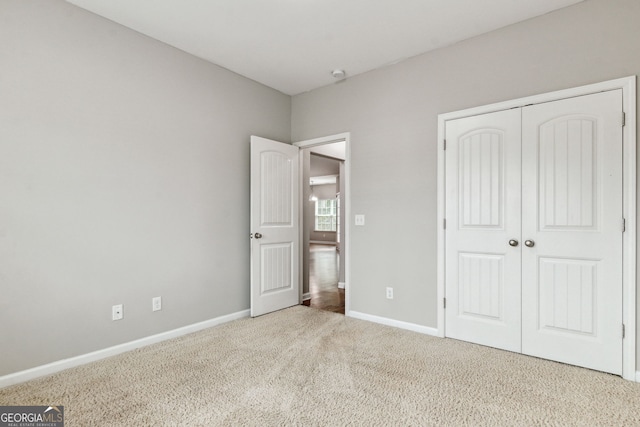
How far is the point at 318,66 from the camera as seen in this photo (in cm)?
359

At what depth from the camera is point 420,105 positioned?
3.32m

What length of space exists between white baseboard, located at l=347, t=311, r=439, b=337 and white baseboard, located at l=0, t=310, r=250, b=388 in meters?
1.38

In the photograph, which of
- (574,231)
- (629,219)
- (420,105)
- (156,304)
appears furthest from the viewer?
(420,105)

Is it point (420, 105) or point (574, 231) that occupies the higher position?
point (420, 105)

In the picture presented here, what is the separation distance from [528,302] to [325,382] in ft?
5.75

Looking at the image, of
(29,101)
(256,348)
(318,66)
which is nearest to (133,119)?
(29,101)

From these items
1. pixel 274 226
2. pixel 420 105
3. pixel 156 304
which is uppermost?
pixel 420 105

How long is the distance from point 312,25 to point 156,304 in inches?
110

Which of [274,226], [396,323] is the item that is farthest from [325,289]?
[396,323]

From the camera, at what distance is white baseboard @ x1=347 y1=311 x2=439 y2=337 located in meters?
3.25

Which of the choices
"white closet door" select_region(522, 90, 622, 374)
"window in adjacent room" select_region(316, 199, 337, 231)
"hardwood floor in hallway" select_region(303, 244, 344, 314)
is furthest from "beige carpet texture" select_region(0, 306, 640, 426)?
"window in adjacent room" select_region(316, 199, 337, 231)

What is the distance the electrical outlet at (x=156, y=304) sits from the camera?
9.97ft

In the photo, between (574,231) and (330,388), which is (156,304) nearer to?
(330,388)

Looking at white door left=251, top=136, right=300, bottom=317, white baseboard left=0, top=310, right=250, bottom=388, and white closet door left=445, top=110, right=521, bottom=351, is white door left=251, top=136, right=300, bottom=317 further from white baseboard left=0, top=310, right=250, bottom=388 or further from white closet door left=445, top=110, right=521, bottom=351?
white closet door left=445, top=110, right=521, bottom=351
